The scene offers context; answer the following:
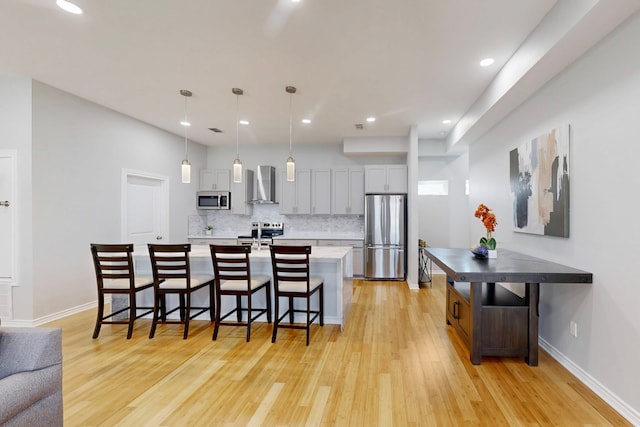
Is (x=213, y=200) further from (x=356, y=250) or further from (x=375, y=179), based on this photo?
(x=375, y=179)

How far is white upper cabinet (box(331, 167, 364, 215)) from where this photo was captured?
22.5ft

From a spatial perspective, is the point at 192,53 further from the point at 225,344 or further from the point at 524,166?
the point at 524,166

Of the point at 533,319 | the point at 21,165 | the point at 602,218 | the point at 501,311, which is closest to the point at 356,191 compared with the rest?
the point at 501,311

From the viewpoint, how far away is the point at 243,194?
695 cm

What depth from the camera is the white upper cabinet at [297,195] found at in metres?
6.98

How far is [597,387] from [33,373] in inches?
135

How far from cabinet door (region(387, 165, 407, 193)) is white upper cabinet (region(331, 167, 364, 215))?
57 centimetres

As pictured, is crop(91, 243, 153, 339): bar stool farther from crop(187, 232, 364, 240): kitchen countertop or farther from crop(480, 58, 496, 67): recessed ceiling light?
crop(480, 58, 496, 67): recessed ceiling light

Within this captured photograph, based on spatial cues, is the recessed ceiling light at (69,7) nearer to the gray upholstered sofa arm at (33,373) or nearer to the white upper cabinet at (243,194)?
the gray upholstered sofa arm at (33,373)

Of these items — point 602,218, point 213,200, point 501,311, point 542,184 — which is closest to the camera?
point 602,218

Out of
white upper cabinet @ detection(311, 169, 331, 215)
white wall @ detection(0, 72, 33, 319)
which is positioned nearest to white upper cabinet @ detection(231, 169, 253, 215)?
white upper cabinet @ detection(311, 169, 331, 215)

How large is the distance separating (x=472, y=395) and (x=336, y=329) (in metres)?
1.63

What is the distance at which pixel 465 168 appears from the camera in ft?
22.9

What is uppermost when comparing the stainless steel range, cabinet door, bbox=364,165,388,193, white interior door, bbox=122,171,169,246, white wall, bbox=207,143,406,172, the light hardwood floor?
white wall, bbox=207,143,406,172
